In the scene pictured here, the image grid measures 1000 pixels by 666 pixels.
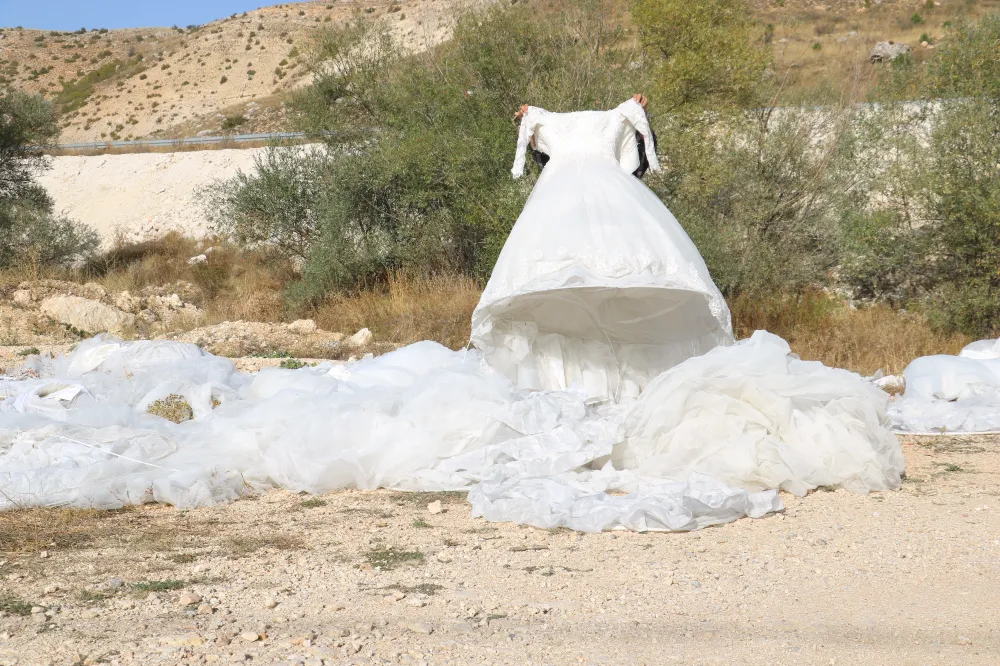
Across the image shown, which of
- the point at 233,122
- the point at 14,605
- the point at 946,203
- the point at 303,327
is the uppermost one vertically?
the point at 233,122

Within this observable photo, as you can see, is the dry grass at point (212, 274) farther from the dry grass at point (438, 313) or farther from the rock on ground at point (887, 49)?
the rock on ground at point (887, 49)

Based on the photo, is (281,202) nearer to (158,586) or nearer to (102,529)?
(102,529)

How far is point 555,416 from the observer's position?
20.4 ft

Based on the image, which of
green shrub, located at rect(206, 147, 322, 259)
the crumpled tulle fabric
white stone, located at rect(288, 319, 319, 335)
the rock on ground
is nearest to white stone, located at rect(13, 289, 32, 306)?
green shrub, located at rect(206, 147, 322, 259)

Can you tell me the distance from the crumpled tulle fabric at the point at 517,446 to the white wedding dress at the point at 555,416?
13mm

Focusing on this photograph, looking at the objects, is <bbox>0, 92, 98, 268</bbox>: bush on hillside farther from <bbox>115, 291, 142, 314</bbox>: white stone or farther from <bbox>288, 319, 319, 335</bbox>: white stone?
<bbox>288, 319, 319, 335</bbox>: white stone

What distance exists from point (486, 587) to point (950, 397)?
5926 mm

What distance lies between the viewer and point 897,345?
12.1m

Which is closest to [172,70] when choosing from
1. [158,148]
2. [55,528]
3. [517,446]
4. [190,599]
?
[158,148]

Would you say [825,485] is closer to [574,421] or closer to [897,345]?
[574,421]

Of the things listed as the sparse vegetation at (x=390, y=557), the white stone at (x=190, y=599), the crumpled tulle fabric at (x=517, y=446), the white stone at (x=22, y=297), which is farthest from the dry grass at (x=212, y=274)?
the white stone at (x=190, y=599)

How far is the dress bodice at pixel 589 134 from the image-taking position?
754cm

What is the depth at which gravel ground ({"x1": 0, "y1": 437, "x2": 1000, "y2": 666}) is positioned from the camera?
10.9 feet

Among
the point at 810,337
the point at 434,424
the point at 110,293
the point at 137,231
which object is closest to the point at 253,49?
the point at 137,231
